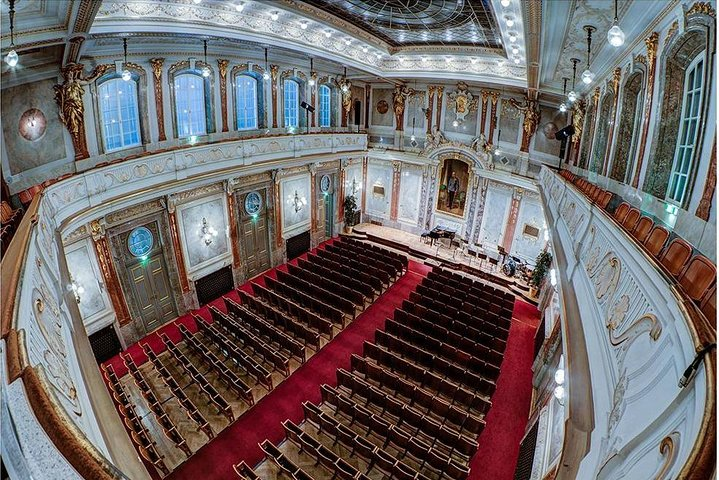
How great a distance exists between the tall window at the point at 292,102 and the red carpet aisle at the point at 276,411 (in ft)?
29.0

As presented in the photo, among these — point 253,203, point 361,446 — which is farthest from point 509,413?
point 253,203

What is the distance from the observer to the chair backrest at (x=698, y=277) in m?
2.82

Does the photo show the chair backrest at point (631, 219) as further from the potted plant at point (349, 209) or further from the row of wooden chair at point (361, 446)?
the potted plant at point (349, 209)

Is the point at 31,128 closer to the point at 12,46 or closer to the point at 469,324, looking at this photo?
the point at 12,46

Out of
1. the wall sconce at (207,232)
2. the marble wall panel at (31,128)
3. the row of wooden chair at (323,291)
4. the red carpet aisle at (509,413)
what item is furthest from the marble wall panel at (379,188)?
the marble wall panel at (31,128)

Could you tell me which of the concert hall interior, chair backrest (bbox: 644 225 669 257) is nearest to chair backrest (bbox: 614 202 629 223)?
the concert hall interior

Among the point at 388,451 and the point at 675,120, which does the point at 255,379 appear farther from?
the point at 675,120

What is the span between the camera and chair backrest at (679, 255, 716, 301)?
282 centimetres

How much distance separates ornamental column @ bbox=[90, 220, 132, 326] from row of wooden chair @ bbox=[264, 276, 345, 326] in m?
3.91

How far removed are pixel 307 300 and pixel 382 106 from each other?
1216cm

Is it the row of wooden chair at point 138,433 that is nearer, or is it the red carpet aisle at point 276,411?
the row of wooden chair at point 138,433

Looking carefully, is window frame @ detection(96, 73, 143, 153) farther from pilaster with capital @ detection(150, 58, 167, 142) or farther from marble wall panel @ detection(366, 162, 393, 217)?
marble wall panel @ detection(366, 162, 393, 217)

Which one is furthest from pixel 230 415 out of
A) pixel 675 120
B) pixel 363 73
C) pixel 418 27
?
pixel 363 73

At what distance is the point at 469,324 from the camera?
1116 cm
